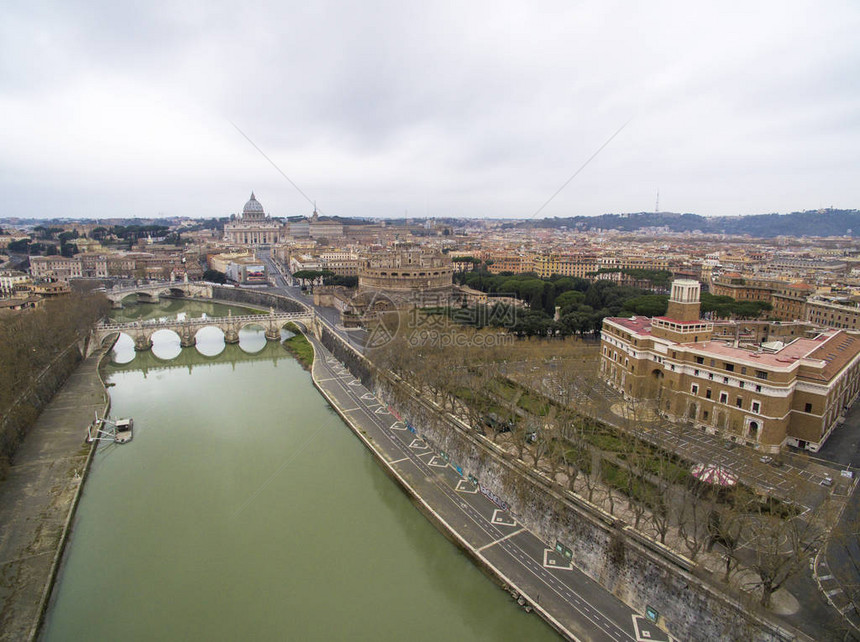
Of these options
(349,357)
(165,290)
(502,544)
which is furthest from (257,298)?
(502,544)

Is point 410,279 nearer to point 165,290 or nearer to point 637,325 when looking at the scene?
point 637,325

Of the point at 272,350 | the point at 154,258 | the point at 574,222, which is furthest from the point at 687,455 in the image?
the point at 574,222

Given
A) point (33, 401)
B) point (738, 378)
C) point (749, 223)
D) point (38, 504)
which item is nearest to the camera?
point (38, 504)

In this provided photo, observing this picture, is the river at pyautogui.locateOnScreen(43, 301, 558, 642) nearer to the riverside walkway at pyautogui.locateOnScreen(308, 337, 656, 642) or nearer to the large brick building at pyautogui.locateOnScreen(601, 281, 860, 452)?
the riverside walkway at pyautogui.locateOnScreen(308, 337, 656, 642)

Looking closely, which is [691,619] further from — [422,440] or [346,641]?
[422,440]

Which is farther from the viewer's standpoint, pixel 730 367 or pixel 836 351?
pixel 836 351

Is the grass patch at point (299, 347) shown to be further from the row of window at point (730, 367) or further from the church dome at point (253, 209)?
the church dome at point (253, 209)

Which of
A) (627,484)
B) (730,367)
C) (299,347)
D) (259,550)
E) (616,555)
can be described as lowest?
(259,550)

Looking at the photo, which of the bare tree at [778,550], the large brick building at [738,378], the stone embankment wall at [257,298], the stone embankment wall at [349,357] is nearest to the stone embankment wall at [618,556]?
the bare tree at [778,550]
